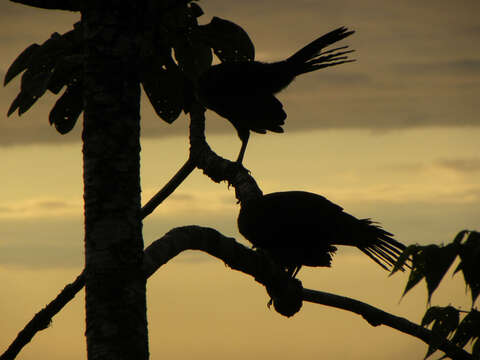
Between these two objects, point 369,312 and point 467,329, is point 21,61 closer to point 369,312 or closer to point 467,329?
point 369,312

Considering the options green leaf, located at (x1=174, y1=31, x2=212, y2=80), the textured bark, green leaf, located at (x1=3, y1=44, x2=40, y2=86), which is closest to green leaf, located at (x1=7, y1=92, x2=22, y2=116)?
green leaf, located at (x1=3, y1=44, x2=40, y2=86)

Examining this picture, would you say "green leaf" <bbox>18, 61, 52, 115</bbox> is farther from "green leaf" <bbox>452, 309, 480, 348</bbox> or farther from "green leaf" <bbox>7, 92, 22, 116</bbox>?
"green leaf" <bbox>452, 309, 480, 348</bbox>

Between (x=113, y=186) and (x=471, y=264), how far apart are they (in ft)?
5.14

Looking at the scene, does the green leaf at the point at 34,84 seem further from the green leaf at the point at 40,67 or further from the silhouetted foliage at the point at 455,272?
the silhouetted foliage at the point at 455,272

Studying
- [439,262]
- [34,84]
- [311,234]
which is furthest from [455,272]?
[34,84]

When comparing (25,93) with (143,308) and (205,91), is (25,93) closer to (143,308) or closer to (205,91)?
(205,91)

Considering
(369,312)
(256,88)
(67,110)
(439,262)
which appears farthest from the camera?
(256,88)

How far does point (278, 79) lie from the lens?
675 cm

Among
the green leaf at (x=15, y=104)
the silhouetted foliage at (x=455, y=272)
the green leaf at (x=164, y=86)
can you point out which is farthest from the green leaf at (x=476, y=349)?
the green leaf at (x=15, y=104)

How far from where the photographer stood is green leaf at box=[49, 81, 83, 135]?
5.61 m

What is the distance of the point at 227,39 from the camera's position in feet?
18.2

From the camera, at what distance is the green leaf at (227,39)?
5555mm

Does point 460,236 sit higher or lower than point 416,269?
higher

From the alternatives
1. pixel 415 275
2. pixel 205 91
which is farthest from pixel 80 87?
pixel 415 275
